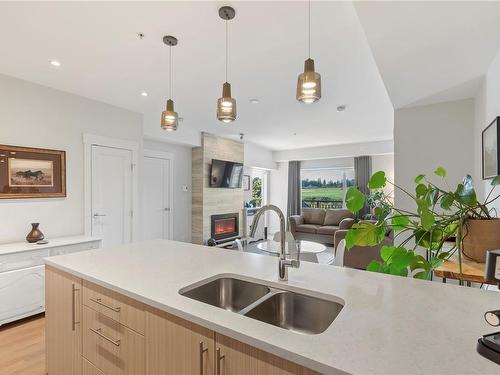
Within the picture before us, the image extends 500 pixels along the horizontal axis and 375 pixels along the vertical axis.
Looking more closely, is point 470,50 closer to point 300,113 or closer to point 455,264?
point 455,264

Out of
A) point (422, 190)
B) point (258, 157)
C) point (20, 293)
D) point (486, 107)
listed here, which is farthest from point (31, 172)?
point (258, 157)

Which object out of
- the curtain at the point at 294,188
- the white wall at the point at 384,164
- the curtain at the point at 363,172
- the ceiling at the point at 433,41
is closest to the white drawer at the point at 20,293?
the ceiling at the point at 433,41

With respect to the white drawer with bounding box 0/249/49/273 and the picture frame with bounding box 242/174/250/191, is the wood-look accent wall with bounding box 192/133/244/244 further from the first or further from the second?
the white drawer with bounding box 0/249/49/273

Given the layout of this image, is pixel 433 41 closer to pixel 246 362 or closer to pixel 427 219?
pixel 427 219

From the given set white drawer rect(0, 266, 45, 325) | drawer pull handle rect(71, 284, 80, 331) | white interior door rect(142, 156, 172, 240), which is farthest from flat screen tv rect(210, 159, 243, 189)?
drawer pull handle rect(71, 284, 80, 331)

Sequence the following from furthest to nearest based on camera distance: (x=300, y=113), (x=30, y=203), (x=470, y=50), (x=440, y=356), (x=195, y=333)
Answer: (x=300, y=113)
(x=30, y=203)
(x=470, y=50)
(x=195, y=333)
(x=440, y=356)

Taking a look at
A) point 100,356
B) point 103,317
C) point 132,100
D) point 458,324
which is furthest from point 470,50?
point 132,100

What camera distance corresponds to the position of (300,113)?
445cm

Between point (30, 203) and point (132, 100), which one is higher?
point (132, 100)

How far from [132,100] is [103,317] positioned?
322 cm

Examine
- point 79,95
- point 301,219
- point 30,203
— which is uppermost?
point 79,95

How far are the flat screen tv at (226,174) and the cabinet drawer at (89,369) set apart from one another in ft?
14.5

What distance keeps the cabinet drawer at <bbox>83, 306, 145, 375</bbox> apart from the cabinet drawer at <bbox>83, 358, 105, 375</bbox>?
0.9 inches

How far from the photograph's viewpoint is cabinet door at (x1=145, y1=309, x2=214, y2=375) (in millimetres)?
927
